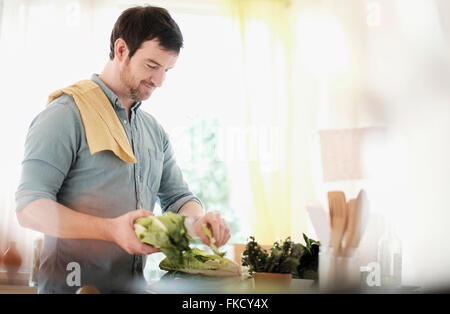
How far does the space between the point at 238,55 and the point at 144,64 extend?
0.87 meters

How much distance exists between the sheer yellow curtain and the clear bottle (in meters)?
0.13

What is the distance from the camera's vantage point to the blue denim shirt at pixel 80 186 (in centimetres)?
69

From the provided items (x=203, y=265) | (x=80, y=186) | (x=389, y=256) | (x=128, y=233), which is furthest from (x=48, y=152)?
(x=389, y=256)

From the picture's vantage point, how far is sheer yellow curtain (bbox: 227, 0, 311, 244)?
87 centimetres

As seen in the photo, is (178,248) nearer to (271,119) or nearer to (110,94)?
(110,94)

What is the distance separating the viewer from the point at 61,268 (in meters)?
0.70

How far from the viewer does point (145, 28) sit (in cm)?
86

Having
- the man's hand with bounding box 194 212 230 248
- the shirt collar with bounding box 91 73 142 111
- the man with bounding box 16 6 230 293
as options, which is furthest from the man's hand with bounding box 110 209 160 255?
the shirt collar with bounding box 91 73 142 111

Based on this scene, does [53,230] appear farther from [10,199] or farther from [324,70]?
[324,70]

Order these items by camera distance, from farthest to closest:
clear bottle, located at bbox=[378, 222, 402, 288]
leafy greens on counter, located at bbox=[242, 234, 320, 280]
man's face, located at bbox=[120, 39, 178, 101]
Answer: man's face, located at bbox=[120, 39, 178, 101], leafy greens on counter, located at bbox=[242, 234, 320, 280], clear bottle, located at bbox=[378, 222, 402, 288]

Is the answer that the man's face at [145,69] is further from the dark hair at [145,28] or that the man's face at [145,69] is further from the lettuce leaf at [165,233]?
the lettuce leaf at [165,233]

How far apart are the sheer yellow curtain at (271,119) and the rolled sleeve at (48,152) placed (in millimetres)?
385

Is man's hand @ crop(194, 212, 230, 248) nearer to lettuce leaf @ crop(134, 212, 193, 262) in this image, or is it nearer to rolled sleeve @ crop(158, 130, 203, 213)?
lettuce leaf @ crop(134, 212, 193, 262)

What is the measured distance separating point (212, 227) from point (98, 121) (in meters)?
0.26
